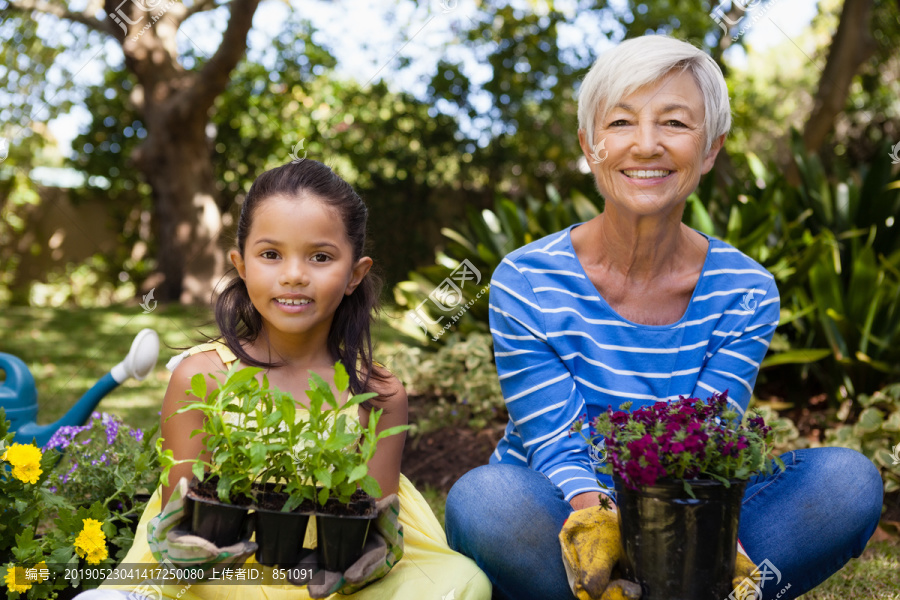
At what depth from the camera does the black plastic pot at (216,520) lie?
4.50ft

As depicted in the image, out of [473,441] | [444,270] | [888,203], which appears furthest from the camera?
[444,270]

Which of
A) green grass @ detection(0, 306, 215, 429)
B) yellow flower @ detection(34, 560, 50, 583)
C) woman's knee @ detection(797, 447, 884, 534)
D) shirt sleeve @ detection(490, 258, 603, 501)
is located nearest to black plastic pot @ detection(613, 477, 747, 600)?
shirt sleeve @ detection(490, 258, 603, 501)

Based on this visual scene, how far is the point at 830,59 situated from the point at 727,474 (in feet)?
23.7

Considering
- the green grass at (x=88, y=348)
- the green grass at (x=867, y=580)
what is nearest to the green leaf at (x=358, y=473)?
the green grass at (x=867, y=580)

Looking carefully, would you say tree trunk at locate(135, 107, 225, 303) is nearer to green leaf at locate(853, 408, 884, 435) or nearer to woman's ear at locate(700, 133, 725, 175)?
green leaf at locate(853, 408, 884, 435)

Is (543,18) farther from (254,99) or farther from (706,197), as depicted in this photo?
(706,197)

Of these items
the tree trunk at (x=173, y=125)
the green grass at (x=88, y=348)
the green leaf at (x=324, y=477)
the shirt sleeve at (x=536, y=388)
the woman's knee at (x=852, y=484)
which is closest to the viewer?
the green leaf at (x=324, y=477)

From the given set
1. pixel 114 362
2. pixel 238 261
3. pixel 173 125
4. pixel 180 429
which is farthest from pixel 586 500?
pixel 173 125

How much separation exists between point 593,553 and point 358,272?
91 centimetres

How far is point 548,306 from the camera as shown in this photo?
78.1 inches

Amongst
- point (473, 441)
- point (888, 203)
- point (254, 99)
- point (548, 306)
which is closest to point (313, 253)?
point (548, 306)

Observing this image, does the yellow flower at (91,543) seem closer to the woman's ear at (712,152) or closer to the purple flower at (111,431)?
the purple flower at (111,431)

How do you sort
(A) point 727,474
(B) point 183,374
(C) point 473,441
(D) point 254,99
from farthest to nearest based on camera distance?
(D) point 254,99, (C) point 473,441, (B) point 183,374, (A) point 727,474

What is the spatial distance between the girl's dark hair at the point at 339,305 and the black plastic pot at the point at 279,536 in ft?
1.68
